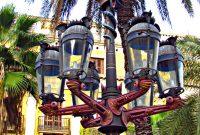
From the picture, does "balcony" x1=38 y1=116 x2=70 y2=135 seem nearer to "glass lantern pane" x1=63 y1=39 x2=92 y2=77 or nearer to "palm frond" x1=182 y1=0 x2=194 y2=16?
"palm frond" x1=182 y1=0 x2=194 y2=16

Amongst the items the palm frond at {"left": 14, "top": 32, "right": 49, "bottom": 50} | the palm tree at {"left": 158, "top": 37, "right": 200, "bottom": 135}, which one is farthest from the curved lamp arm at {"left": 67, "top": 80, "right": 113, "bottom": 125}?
the palm frond at {"left": 14, "top": 32, "right": 49, "bottom": 50}

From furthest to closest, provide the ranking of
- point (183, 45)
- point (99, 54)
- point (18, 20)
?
1. point (99, 54)
2. point (183, 45)
3. point (18, 20)

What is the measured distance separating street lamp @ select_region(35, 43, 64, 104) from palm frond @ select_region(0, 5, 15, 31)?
9.78 m

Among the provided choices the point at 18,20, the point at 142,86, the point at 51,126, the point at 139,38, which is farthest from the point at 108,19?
the point at 51,126

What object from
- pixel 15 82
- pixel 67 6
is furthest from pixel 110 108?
pixel 15 82

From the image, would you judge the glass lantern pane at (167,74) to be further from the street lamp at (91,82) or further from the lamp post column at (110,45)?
the street lamp at (91,82)

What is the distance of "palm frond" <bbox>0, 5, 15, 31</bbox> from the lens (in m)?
16.1

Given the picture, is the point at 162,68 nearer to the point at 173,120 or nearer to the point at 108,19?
the point at 108,19

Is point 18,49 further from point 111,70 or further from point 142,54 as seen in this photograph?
point 142,54

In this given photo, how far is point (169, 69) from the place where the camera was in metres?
6.62

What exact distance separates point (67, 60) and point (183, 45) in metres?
12.1

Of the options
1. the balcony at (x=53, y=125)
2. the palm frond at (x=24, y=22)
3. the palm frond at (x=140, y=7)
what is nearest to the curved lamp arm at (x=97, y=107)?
the palm frond at (x=140, y=7)

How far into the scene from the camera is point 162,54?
6637 millimetres

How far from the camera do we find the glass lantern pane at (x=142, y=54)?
5.89 meters
